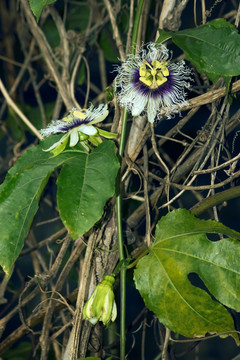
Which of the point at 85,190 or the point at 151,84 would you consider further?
the point at 151,84

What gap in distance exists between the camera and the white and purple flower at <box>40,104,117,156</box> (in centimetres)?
87

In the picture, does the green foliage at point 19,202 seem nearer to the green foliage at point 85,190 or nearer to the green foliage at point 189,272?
the green foliage at point 85,190

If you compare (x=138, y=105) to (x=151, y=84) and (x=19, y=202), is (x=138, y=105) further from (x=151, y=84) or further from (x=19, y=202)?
(x=19, y=202)

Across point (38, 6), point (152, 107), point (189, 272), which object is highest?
point (38, 6)

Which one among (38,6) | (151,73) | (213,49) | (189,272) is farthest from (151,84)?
(189,272)

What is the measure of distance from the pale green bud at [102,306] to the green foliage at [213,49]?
1.51 ft

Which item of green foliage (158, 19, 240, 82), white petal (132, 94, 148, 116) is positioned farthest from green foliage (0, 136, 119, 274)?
green foliage (158, 19, 240, 82)

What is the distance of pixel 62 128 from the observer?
92 centimetres

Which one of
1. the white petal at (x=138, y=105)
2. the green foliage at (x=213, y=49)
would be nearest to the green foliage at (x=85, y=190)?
the white petal at (x=138, y=105)

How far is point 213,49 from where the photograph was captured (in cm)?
85

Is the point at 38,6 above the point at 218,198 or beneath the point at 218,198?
above

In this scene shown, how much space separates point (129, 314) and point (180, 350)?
0.19 meters

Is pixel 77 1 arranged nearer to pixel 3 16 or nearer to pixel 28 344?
pixel 3 16

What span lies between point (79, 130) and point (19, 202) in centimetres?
18
